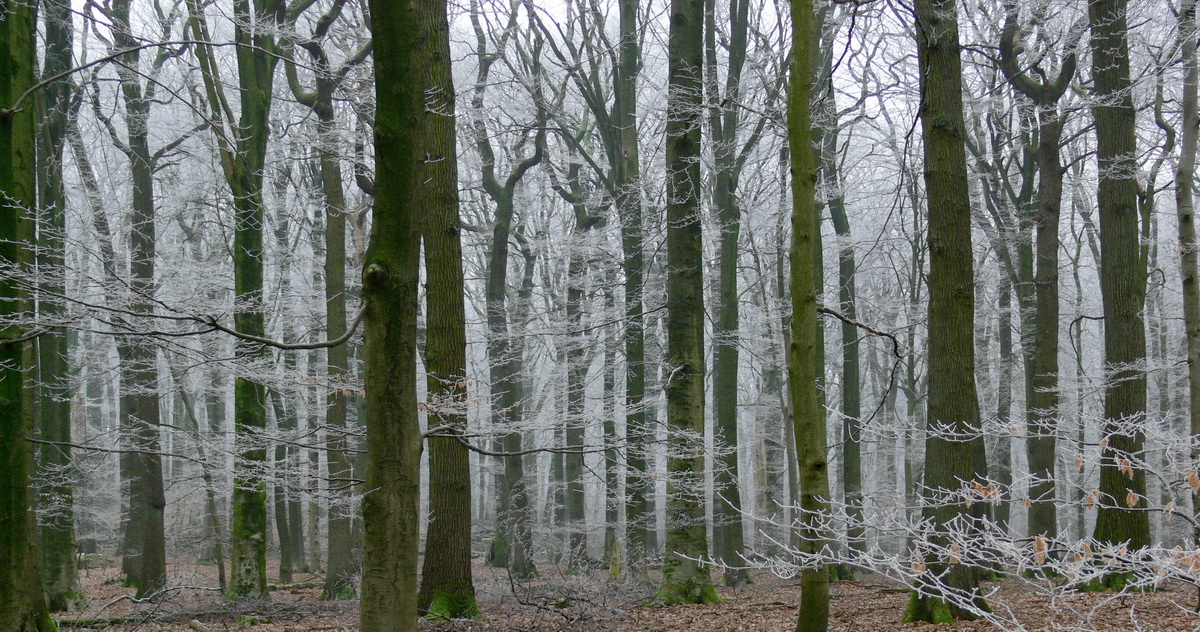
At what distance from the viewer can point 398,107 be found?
3.79 metres

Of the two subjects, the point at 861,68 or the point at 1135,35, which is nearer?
the point at 1135,35

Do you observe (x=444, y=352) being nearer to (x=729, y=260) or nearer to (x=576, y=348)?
(x=576, y=348)

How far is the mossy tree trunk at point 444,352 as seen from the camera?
7492mm

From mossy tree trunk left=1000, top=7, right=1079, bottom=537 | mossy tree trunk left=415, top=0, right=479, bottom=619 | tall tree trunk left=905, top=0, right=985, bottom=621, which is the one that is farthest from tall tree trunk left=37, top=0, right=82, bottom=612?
mossy tree trunk left=1000, top=7, right=1079, bottom=537

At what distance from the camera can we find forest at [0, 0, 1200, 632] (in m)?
4.33

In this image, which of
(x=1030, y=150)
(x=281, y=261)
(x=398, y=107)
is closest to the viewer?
(x=398, y=107)

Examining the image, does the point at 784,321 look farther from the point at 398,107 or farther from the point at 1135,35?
the point at 398,107

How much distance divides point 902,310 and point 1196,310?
42.6 ft

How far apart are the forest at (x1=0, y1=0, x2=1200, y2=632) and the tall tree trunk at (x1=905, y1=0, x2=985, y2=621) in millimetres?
29

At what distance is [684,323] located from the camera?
9.58 meters

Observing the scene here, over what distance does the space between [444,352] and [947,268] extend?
474cm

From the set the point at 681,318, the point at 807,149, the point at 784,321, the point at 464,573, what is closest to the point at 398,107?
the point at 807,149

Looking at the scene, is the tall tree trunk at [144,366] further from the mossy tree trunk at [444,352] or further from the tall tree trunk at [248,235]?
the mossy tree trunk at [444,352]

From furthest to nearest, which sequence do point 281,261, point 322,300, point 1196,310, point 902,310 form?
point 902,310, point 322,300, point 281,261, point 1196,310
